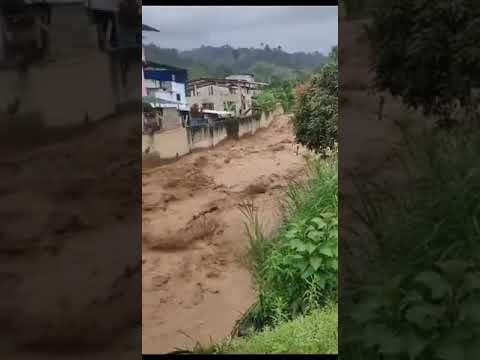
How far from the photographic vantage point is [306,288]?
493 cm

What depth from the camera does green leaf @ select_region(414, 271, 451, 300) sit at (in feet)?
9.41

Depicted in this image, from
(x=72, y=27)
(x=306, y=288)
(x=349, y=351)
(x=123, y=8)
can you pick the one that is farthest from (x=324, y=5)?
(x=349, y=351)

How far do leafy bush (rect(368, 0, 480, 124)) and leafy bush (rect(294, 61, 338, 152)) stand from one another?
128 centimetres

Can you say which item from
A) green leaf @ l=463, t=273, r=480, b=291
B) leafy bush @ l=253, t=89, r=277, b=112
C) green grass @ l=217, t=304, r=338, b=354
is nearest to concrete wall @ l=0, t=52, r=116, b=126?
leafy bush @ l=253, t=89, r=277, b=112

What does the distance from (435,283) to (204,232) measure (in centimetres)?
234

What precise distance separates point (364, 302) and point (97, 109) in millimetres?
1976

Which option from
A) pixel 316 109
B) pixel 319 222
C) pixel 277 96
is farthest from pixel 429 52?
pixel 319 222

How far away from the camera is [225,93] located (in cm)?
499

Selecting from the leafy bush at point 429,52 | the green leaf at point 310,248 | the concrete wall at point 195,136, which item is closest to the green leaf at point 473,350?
the leafy bush at point 429,52

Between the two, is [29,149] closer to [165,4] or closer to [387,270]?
[165,4]

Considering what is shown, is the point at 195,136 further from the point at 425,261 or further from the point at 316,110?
the point at 425,261

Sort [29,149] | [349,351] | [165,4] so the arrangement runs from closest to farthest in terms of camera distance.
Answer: [349,351] → [29,149] → [165,4]

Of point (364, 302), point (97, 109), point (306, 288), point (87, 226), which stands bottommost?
point (306, 288)

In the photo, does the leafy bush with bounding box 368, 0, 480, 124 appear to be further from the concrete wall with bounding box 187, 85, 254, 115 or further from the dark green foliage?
the concrete wall with bounding box 187, 85, 254, 115
